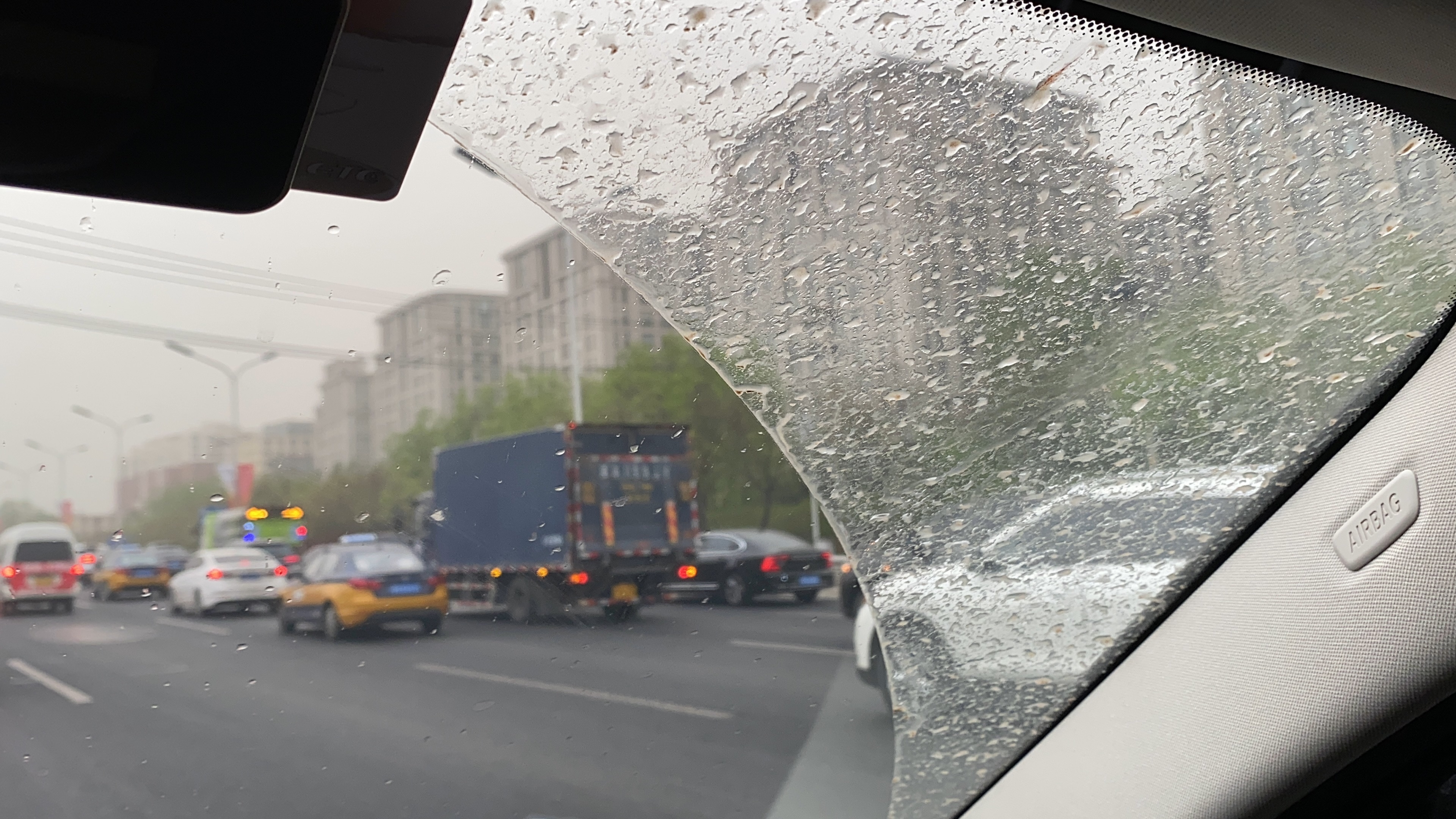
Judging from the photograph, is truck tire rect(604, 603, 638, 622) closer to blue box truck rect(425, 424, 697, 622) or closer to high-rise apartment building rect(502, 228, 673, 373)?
blue box truck rect(425, 424, 697, 622)

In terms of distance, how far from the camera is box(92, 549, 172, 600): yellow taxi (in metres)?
2.59

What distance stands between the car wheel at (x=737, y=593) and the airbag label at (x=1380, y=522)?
181cm

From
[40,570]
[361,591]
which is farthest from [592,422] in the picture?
[40,570]

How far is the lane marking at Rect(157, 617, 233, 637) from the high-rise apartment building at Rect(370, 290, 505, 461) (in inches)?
26.1

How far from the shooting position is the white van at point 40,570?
2588 mm

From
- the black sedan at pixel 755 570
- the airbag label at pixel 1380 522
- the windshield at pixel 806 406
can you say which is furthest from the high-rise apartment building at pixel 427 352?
the airbag label at pixel 1380 522

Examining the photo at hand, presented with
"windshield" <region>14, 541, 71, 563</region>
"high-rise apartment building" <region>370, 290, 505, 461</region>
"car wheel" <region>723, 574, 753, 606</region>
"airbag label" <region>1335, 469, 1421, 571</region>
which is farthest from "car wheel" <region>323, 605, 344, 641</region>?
"airbag label" <region>1335, 469, 1421, 571</region>

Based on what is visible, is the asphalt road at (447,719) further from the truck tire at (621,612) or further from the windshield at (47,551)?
the windshield at (47,551)

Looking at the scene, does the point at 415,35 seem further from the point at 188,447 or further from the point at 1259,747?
the point at 1259,747

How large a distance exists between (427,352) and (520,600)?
3.12ft

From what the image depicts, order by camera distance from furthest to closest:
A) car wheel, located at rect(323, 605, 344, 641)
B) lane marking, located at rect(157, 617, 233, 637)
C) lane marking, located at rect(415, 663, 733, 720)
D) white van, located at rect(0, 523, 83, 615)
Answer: lane marking, located at rect(415, 663, 733, 720) → car wheel, located at rect(323, 605, 344, 641) → lane marking, located at rect(157, 617, 233, 637) → white van, located at rect(0, 523, 83, 615)

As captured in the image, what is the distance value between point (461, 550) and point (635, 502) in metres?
1.07

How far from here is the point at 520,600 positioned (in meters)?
3.43

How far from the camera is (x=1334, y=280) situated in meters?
2.36
